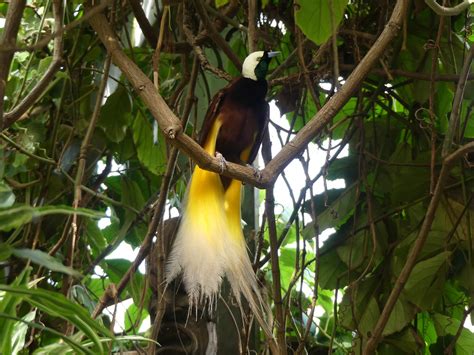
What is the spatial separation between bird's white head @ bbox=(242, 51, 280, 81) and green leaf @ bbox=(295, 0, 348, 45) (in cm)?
25

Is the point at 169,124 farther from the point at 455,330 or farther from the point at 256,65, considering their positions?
the point at 455,330

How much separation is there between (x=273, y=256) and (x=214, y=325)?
24 cm

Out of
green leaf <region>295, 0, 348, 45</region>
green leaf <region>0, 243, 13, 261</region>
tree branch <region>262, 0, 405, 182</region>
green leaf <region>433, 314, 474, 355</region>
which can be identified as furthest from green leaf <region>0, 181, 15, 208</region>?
green leaf <region>433, 314, 474, 355</region>

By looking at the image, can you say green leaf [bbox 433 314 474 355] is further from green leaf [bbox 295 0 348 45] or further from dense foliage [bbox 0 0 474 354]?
green leaf [bbox 295 0 348 45]

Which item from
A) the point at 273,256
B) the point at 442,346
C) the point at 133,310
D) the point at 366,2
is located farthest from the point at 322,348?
Answer: the point at 366,2

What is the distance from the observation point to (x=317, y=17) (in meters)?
1.54

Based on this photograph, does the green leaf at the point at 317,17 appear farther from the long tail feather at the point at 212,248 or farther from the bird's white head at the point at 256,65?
the long tail feather at the point at 212,248

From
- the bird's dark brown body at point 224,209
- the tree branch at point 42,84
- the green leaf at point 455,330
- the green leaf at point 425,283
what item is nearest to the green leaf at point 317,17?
the bird's dark brown body at point 224,209

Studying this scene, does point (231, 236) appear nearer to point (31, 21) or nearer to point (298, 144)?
point (298, 144)

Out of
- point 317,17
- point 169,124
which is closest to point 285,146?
point 169,124

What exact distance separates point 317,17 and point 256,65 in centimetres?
34

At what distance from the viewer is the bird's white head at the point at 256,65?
182 cm

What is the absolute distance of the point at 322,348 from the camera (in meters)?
1.99

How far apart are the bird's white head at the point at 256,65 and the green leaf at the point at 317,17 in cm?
25
